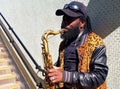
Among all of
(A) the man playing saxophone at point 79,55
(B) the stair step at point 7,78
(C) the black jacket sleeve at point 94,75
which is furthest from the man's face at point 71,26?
(B) the stair step at point 7,78

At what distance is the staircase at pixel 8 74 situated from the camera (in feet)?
11.6

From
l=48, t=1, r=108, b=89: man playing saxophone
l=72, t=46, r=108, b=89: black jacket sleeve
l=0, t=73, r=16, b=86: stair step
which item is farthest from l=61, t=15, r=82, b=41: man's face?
l=0, t=73, r=16, b=86: stair step

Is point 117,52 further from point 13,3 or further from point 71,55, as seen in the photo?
point 13,3

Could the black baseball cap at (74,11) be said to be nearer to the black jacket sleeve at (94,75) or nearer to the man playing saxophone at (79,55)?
the man playing saxophone at (79,55)

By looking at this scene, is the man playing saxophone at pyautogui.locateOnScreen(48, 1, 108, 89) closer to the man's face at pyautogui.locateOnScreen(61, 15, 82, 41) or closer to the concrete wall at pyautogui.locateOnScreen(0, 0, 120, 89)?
the man's face at pyautogui.locateOnScreen(61, 15, 82, 41)

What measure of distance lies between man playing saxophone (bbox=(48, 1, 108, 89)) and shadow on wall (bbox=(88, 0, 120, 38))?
6.6 inches

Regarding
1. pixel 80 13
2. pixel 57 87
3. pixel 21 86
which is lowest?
pixel 21 86

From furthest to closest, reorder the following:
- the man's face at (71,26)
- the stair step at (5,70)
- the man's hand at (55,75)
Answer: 1. the stair step at (5,70)
2. the man's face at (71,26)
3. the man's hand at (55,75)

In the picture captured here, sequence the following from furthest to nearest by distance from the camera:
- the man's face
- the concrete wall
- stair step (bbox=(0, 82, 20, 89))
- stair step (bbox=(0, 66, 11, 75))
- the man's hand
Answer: stair step (bbox=(0, 66, 11, 75)) → stair step (bbox=(0, 82, 20, 89)) → the concrete wall → the man's face → the man's hand

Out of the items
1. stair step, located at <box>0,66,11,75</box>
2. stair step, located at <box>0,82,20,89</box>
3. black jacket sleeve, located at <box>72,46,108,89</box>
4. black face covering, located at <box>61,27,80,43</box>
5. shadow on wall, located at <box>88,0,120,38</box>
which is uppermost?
shadow on wall, located at <box>88,0,120,38</box>

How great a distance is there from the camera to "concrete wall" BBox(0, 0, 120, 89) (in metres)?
1.89

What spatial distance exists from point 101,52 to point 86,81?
8.3 inches

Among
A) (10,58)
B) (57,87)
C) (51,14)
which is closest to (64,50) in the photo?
(57,87)

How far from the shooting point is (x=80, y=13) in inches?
68.6
